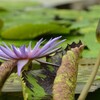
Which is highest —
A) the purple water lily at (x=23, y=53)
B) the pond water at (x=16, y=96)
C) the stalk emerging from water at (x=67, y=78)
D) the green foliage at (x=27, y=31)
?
the green foliage at (x=27, y=31)

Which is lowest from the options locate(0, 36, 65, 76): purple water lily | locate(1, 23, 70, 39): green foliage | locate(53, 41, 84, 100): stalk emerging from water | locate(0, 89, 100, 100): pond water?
locate(0, 89, 100, 100): pond water

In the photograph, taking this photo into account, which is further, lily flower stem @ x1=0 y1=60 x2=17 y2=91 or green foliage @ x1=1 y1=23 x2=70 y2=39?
green foliage @ x1=1 y1=23 x2=70 y2=39

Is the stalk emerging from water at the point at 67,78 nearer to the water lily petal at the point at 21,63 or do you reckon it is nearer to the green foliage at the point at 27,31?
the water lily petal at the point at 21,63

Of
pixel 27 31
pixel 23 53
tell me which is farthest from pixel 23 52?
pixel 27 31

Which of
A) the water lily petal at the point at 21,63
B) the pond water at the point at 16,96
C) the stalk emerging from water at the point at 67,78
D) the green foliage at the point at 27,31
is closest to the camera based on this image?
the stalk emerging from water at the point at 67,78

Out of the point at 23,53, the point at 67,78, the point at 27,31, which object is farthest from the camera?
the point at 27,31

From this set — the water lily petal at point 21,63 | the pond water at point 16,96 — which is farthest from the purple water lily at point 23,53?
the pond water at point 16,96

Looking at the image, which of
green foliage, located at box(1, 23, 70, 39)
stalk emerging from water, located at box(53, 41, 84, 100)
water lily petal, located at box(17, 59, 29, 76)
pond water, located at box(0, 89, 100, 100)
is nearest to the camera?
stalk emerging from water, located at box(53, 41, 84, 100)

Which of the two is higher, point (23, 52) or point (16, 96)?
point (23, 52)

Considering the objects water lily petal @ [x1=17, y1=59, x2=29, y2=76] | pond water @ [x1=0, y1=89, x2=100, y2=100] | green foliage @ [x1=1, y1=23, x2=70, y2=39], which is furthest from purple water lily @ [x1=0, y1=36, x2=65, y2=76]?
green foliage @ [x1=1, y1=23, x2=70, y2=39]

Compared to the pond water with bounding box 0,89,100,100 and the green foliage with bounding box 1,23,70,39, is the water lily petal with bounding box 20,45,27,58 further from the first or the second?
the green foliage with bounding box 1,23,70,39

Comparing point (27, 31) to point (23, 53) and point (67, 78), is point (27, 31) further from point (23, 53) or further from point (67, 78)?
point (67, 78)

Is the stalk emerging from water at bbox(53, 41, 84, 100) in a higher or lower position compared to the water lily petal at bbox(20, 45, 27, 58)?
lower

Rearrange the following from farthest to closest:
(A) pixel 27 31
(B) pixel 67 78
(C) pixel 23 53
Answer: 1. (A) pixel 27 31
2. (C) pixel 23 53
3. (B) pixel 67 78
